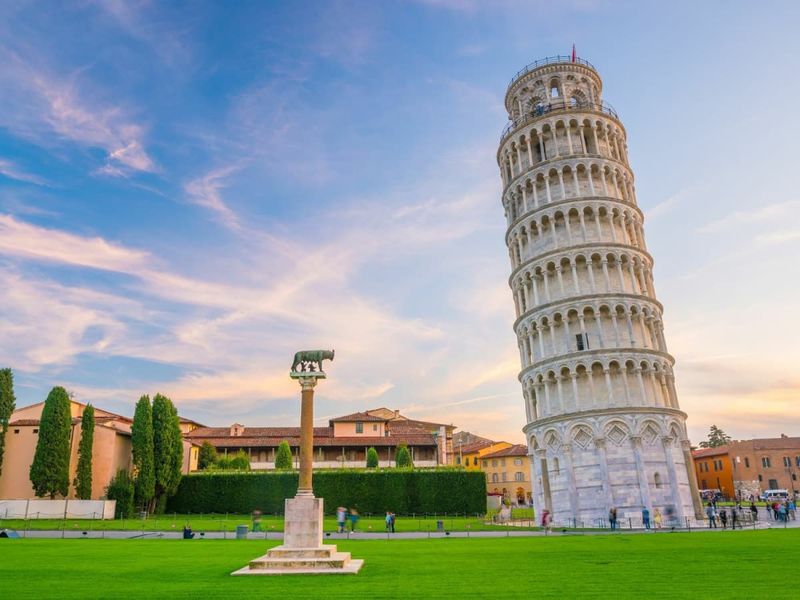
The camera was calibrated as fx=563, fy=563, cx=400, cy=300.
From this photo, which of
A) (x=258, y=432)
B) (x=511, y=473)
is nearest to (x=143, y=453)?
(x=258, y=432)

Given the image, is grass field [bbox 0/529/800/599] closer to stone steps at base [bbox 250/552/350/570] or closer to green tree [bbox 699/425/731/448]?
stone steps at base [bbox 250/552/350/570]

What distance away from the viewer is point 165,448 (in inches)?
2143

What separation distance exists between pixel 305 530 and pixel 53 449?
4184 centimetres

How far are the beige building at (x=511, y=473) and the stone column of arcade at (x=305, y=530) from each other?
84327 millimetres

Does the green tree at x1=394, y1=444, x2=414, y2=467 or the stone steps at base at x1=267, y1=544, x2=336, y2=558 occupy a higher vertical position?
the green tree at x1=394, y1=444, x2=414, y2=467

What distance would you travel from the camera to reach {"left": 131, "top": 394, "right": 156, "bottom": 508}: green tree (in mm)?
51906

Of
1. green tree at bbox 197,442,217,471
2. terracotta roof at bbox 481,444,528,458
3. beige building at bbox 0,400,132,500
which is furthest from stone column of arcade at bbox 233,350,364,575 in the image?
terracotta roof at bbox 481,444,528,458

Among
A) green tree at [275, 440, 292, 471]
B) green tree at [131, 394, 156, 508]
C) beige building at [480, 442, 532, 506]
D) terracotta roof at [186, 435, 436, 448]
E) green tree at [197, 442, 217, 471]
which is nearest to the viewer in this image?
green tree at [131, 394, 156, 508]

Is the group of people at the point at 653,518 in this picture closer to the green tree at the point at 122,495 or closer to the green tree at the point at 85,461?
the green tree at the point at 122,495

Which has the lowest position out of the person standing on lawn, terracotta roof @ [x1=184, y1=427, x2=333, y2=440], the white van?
the white van

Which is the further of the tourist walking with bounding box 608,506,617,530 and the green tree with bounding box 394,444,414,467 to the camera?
the green tree with bounding box 394,444,414,467

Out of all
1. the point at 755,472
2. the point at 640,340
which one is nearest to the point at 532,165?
the point at 640,340

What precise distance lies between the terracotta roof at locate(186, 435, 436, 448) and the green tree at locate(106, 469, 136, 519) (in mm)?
23461

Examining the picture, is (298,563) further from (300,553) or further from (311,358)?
(311,358)
